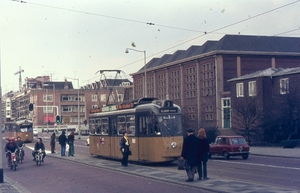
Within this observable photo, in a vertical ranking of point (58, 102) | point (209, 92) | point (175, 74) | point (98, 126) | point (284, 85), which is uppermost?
point (175, 74)

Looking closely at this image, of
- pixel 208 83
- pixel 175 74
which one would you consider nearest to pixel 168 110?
pixel 208 83

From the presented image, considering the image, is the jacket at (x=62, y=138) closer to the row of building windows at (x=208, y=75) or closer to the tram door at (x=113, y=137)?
the tram door at (x=113, y=137)

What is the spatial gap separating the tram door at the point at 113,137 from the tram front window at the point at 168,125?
4797mm

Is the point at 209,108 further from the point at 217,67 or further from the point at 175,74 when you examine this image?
the point at 175,74

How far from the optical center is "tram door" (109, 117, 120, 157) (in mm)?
29161

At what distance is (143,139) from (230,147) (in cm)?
800

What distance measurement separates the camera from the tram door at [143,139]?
2531 centimetres

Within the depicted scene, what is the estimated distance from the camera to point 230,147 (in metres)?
31.5

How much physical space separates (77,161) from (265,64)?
53902 millimetres

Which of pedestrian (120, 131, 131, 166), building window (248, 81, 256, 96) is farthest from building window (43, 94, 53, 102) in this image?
pedestrian (120, 131, 131, 166)

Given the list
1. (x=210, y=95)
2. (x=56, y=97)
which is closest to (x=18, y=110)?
(x=56, y=97)

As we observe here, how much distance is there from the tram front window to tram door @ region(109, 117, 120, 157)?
4797 mm

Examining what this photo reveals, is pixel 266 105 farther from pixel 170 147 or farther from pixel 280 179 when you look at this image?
pixel 280 179

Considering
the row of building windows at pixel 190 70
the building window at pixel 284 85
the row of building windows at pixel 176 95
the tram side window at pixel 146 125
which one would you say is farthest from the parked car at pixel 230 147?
the row of building windows at pixel 176 95
